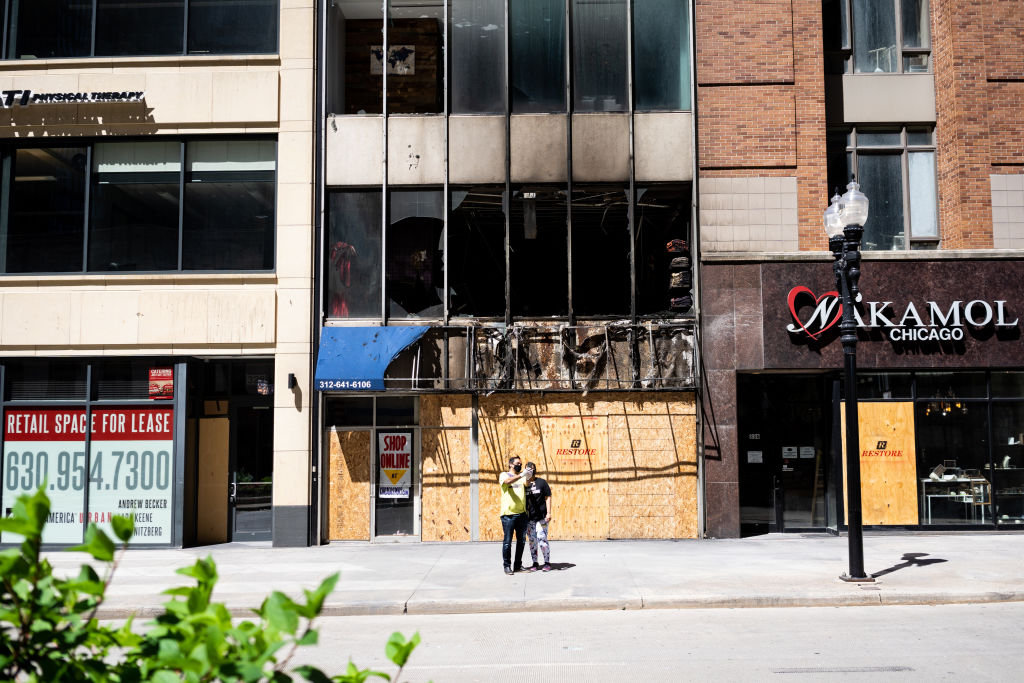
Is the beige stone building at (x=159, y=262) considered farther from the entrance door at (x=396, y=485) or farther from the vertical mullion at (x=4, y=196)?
the entrance door at (x=396, y=485)

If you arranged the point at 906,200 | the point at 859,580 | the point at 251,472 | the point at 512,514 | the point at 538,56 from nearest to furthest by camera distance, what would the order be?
1. the point at 859,580
2. the point at 512,514
3. the point at 538,56
4. the point at 251,472
5. the point at 906,200

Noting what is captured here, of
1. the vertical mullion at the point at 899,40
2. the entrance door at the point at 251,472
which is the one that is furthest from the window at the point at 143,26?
the vertical mullion at the point at 899,40

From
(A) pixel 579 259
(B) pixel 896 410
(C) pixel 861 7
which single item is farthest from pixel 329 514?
(C) pixel 861 7

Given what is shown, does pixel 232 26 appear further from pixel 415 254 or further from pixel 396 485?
pixel 396 485

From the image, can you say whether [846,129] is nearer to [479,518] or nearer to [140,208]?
[479,518]

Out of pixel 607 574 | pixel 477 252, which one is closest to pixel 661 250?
pixel 477 252

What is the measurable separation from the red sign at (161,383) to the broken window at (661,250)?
31.5 feet

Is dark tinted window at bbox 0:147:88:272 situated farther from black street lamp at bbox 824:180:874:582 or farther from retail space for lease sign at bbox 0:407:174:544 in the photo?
black street lamp at bbox 824:180:874:582

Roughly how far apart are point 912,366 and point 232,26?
1549 centimetres

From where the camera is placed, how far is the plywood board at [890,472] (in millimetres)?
17219

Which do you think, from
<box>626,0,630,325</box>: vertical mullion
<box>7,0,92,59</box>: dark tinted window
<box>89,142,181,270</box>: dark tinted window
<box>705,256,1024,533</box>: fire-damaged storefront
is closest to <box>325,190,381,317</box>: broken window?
<box>89,142,181,270</box>: dark tinted window

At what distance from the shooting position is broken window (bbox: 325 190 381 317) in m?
17.7

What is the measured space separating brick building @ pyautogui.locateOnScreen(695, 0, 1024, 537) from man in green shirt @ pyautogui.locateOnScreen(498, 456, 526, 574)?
4.91 m

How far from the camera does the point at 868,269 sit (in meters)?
17.2
